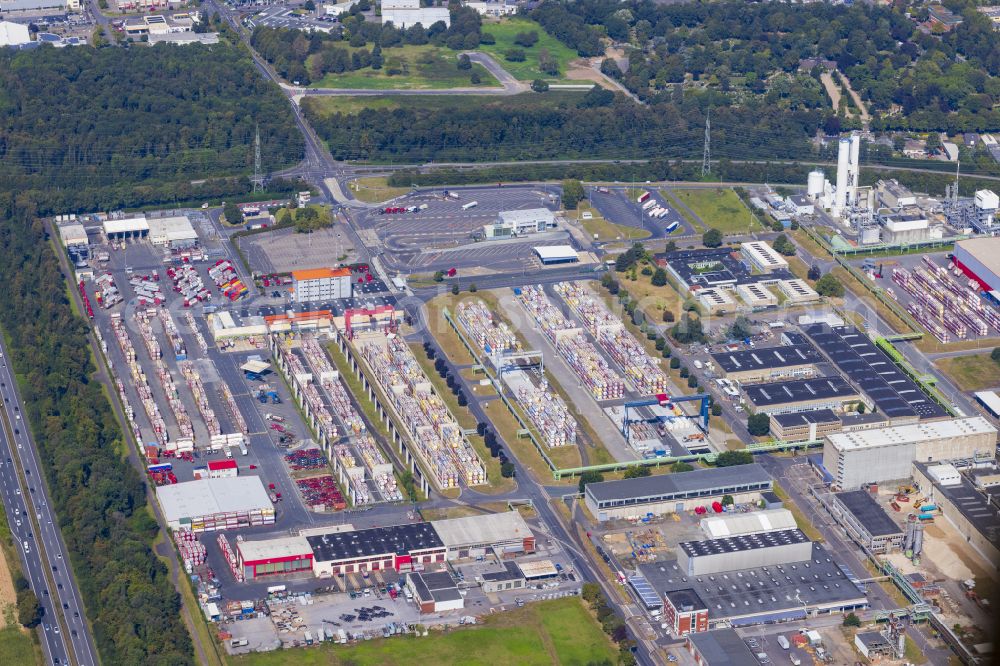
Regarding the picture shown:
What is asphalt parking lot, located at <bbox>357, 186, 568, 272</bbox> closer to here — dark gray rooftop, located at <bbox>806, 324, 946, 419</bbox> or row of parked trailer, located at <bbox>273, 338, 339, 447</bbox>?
row of parked trailer, located at <bbox>273, 338, 339, 447</bbox>

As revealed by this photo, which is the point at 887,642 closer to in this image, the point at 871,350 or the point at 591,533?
the point at 591,533

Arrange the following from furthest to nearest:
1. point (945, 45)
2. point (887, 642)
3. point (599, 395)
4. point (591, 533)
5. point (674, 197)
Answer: point (945, 45) < point (674, 197) < point (599, 395) < point (591, 533) < point (887, 642)

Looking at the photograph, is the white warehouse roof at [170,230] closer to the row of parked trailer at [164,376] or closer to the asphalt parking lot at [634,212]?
the row of parked trailer at [164,376]

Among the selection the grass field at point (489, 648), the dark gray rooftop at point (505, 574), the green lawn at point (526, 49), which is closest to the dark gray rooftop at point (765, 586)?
the grass field at point (489, 648)

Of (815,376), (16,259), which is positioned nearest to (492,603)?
(815,376)

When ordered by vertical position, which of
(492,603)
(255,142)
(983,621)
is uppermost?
(983,621)

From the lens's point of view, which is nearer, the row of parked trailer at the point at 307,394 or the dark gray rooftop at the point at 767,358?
the row of parked trailer at the point at 307,394

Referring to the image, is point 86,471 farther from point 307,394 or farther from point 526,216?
point 526,216
